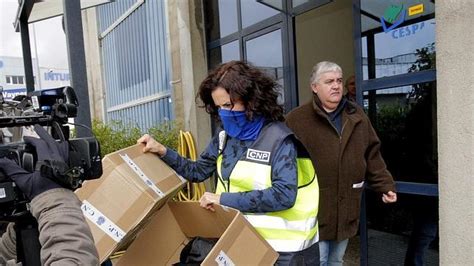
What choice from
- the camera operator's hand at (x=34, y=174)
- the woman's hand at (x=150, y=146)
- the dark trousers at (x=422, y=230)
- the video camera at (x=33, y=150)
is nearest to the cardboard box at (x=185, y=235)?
the woman's hand at (x=150, y=146)

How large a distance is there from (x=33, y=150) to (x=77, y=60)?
95 cm

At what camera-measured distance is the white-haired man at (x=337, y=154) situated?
240 centimetres

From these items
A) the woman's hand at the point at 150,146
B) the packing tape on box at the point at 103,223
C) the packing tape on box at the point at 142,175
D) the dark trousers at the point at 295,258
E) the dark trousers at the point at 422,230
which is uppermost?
the woman's hand at the point at 150,146

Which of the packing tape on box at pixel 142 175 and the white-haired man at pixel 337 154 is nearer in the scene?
the packing tape on box at pixel 142 175

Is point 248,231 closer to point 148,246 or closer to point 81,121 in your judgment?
point 148,246

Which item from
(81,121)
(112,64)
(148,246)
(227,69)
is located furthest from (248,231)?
(112,64)

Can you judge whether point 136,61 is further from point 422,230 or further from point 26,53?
point 422,230

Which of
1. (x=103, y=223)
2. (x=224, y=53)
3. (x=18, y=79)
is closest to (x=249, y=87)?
(x=103, y=223)

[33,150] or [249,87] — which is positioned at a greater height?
[249,87]

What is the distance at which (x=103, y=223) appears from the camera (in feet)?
5.72

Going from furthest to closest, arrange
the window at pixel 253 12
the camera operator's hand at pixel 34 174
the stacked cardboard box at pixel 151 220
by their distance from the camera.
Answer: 1. the window at pixel 253 12
2. the stacked cardboard box at pixel 151 220
3. the camera operator's hand at pixel 34 174

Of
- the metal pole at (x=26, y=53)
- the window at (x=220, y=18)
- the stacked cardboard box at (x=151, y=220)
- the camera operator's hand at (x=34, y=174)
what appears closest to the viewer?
the camera operator's hand at (x=34, y=174)

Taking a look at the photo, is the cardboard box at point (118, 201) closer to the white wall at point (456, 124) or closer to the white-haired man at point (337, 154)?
the white-haired man at point (337, 154)

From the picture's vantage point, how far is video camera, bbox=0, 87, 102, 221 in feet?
3.52
